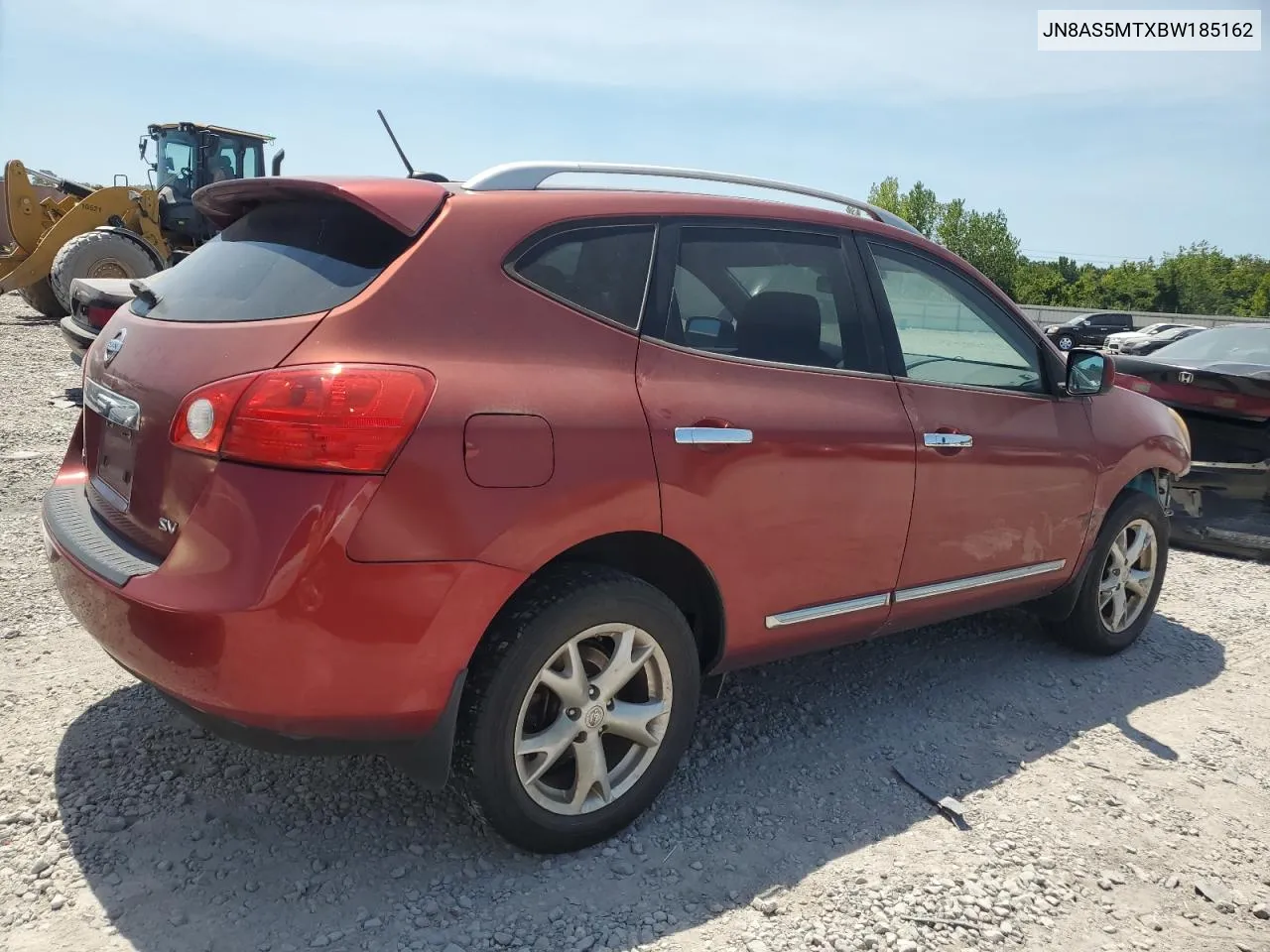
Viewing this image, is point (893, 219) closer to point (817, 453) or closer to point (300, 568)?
point (817, 453)

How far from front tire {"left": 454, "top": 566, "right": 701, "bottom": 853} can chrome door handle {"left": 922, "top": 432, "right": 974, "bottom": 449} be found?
118 centimetres

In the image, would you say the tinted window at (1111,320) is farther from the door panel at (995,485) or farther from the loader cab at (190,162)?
the door panel at (995,485)

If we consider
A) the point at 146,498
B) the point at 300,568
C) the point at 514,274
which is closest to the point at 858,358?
the point at 514,274

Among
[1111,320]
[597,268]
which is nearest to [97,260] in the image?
[597,268]

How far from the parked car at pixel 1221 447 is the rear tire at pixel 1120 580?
2236mm

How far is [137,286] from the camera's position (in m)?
3.04

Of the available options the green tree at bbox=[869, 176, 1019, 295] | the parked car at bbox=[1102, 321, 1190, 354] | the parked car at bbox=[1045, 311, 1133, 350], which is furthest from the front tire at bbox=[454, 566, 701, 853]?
the green tree at bbox=[869, 176, 1019, 295]

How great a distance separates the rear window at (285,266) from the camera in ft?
8.09

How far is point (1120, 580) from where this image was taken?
4.50m

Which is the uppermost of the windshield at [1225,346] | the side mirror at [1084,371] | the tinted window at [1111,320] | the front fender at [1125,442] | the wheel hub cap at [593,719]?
the tinted window at [1111,320]

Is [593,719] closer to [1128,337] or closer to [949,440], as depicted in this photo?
[949,440]

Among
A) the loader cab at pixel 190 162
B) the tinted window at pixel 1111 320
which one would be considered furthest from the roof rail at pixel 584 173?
the tinted window at pixel 1111 320

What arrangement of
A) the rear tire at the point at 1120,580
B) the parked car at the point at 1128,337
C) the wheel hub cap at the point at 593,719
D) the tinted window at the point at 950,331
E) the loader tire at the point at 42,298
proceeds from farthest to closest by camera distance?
1. the parked car at the point at 1128,337
2. the loader tire at the point at 42,298
3. the rear tire at the point at 1120,580
4. the tinted window at the point at 950,331
5. the wheel hub cap at the point at 593,719

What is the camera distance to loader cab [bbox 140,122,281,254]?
1534 centimetres
